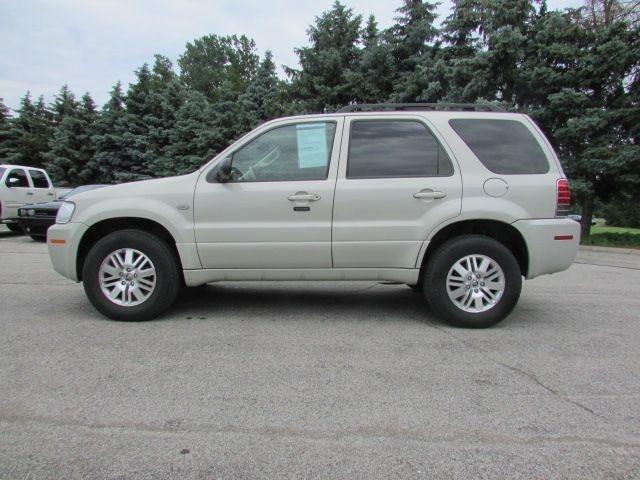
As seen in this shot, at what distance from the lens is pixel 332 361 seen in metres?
3.71

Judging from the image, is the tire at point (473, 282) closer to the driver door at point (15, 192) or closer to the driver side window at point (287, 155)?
the driver side window at point (287, 155)

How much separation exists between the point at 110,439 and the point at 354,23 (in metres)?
19.8

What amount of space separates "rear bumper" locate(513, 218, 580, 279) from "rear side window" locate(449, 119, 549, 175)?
49 centimetres

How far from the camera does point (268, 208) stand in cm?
454

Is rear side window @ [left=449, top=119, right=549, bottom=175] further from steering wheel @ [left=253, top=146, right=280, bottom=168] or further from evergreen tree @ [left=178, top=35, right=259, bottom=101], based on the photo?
evergreen tree @ [left=178, top=35, right=259, bottom=101]

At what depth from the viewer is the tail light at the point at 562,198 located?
14.5 ft

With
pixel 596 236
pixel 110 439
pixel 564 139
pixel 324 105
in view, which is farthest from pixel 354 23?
pixel 110 439

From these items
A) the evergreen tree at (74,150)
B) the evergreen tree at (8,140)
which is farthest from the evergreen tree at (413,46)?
the evergreen tree at (8,140)

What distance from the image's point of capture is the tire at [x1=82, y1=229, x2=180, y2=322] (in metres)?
4.60

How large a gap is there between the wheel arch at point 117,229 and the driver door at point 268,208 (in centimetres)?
42

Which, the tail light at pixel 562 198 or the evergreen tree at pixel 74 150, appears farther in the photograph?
the evergreen tree at pixel 74 150

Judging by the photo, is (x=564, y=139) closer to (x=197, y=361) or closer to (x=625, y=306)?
(x=625, y=306)

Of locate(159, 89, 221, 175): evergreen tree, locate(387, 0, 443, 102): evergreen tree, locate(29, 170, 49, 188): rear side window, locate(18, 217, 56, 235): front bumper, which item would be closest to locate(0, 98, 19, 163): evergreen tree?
locate(159, 89, 221, 175): evergreen tree

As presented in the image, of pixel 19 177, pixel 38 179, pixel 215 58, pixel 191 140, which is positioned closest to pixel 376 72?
pixel 191 140
